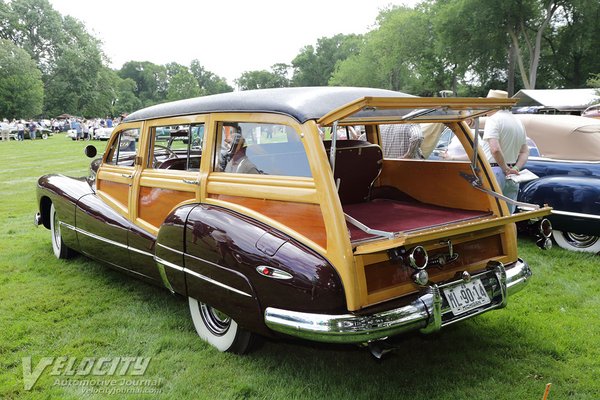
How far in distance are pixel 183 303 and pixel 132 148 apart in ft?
5.10

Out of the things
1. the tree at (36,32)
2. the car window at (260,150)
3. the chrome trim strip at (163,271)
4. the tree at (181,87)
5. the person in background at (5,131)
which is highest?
the tree at (36,32)

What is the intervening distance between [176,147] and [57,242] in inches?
92.8

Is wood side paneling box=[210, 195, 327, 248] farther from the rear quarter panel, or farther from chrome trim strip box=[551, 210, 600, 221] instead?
chrome trim strip box=[551, 210, 600, 221]

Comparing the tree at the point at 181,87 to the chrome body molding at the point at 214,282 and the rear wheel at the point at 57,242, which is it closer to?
the rear wheel at the point at 57,242

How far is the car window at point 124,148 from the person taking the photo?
4527 millimetres

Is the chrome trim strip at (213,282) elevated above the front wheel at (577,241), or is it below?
above

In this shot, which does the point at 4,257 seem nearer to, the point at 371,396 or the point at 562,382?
the point at 371,396

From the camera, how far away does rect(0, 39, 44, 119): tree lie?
4847cm

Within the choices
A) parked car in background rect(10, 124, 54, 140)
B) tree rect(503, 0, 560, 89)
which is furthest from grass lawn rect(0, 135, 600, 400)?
tree rect(503, 0, 560, 89)

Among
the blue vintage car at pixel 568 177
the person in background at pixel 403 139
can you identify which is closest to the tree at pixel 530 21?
the blue vintage car at pixel 568 177

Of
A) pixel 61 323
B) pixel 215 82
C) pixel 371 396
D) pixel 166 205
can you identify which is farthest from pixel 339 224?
pixel 215 82

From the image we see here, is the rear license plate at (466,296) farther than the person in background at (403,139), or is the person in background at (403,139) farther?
the person in background at (403,139)

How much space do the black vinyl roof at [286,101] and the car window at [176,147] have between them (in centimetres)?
18

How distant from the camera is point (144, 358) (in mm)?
3381
